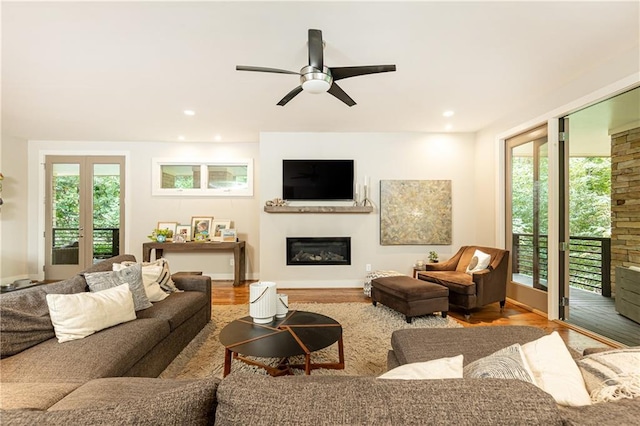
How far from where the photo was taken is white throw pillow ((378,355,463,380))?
2.74 ft

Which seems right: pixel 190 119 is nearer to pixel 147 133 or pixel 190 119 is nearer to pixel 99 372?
pixel 147 133

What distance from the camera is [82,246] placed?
5.34 m

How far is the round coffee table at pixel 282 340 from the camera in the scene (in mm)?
1839

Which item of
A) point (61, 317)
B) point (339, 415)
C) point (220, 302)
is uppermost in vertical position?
point (339, 415)

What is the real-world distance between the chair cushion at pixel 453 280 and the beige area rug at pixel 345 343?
1.29ft

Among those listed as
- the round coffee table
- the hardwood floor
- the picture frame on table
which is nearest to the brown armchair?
the hardwood floor

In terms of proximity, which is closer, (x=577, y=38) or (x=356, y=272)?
(x=577, y=38)

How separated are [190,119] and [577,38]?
4.47 meters

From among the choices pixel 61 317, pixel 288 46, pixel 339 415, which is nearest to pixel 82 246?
pixel 61 317

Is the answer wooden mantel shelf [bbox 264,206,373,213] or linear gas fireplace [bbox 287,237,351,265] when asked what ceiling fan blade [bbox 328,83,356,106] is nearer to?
wooden mantel shelf [bbox 264,206,373,213]

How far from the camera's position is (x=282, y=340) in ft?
6.46

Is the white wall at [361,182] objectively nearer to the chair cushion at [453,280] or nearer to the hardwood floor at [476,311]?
the hardwood floor at [476,311]

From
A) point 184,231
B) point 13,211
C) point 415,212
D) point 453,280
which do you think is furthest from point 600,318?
point 13,211

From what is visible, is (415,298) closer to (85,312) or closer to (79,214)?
(85,312)
